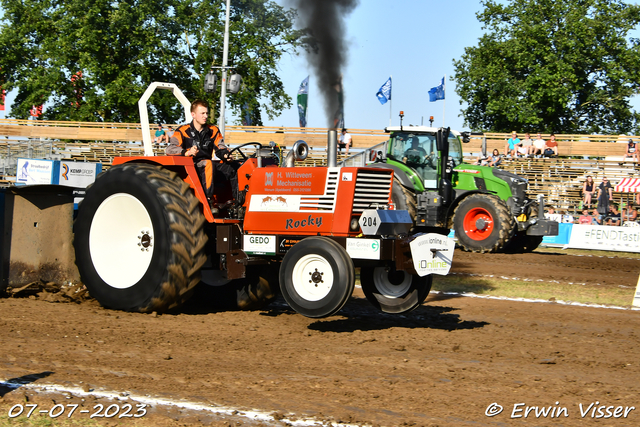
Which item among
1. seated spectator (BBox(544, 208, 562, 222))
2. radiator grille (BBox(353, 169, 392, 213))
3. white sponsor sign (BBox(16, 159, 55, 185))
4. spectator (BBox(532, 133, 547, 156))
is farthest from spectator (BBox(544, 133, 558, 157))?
radiator grille (BBox(353, 169, 392, 213))

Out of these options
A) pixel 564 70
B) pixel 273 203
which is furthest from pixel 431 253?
pixel 564 70

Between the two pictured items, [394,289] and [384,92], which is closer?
[394,289]

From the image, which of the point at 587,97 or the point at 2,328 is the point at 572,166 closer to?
the point at 587,97

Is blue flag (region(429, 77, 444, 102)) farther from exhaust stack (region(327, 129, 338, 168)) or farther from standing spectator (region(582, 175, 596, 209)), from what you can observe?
exhaust stack (region(327, 129, 338, 168))

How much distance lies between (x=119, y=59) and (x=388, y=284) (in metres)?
34.9

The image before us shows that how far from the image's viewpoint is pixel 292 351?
18.7 feet

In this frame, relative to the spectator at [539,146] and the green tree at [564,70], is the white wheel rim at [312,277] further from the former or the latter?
the green tree at [564,70]

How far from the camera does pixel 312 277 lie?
20.7 ft

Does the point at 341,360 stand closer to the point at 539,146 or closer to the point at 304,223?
the point at 304,223

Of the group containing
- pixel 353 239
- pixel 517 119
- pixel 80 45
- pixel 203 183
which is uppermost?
pixel 80 45

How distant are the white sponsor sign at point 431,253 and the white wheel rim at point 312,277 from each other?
79 cm

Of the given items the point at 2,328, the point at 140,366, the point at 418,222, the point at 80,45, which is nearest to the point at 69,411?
the point at 140,366

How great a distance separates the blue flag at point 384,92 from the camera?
83.5 feet

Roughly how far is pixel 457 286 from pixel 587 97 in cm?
3099
